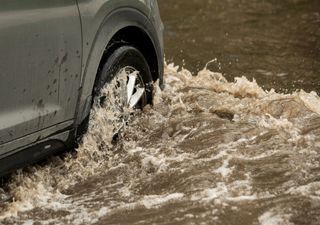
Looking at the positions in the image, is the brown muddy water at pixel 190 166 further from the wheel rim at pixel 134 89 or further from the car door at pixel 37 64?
the car door at pixel 37 64

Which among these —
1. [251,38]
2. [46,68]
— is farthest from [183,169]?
[251,38]

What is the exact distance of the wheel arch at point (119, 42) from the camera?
407 centimetres

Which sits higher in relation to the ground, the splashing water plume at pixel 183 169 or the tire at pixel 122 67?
the tire at pixel 122 67

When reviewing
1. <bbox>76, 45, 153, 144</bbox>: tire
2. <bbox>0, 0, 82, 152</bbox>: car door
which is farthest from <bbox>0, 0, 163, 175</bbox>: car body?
<bbox>76, 45, 153, 144</bbox>: tire

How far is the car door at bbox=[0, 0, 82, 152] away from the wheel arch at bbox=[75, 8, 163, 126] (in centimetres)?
11

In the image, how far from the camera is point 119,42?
468 centimetres

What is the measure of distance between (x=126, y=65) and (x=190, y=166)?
3.25 feet

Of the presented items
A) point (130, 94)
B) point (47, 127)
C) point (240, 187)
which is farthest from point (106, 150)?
point (240, 187)

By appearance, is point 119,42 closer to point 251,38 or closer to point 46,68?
point 46,68

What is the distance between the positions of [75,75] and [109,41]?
603 millimetres

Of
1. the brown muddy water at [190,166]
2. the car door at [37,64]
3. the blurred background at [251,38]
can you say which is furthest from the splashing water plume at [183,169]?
the blurred background at [251,38]

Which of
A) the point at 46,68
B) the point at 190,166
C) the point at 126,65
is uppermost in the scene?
the point at 46,68

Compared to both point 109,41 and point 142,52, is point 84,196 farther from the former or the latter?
point 142,52

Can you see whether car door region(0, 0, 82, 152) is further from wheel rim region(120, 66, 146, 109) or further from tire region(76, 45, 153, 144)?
wheel rim region(120, 66, 146, 109)
